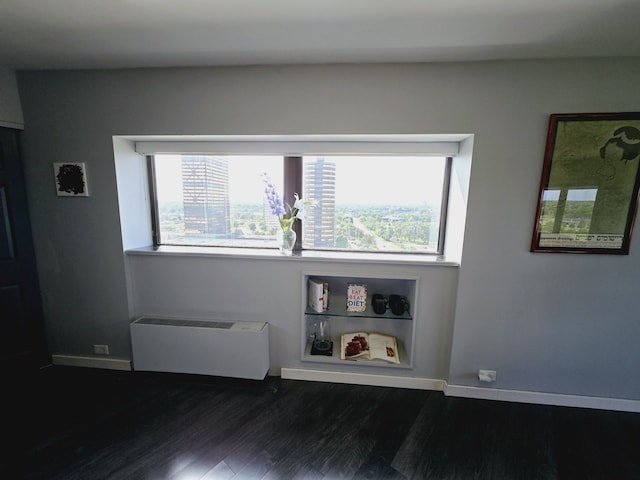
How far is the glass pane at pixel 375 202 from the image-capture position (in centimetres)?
195

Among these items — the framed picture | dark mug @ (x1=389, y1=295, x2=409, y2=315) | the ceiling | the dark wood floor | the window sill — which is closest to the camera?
the ceiling

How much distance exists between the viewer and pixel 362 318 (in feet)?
6.75

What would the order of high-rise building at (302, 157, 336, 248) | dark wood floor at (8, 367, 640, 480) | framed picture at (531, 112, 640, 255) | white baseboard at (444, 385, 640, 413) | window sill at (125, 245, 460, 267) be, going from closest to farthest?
dark wood floor at (8, 367, 640, 480) < framed picture at (531, 112, 640, 255) < white baseboard at (444, 385, 640, 413) < window sill at (125, 245, 460, 267) < high-rise building at (302, 157, 336, 248)

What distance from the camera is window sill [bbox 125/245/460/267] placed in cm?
177

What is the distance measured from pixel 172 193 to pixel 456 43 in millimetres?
2343

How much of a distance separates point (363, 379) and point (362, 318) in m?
0.46

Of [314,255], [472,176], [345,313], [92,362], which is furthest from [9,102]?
[472,176]

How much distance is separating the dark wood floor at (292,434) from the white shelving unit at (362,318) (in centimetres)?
22

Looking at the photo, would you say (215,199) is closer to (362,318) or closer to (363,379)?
(362,318)

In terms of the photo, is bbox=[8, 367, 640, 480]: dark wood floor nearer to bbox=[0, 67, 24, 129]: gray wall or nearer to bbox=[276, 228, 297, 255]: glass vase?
bbox=[276, 228, 297, 255]: glass vase

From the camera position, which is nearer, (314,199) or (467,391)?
(467,391)

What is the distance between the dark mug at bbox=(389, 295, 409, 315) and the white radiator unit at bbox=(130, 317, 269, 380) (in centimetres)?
101

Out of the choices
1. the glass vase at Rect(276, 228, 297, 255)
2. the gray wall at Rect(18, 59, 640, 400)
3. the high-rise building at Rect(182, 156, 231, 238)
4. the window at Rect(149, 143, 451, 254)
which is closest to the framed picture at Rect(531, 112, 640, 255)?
the gray wall at Rect(18, 59, 640, 400)

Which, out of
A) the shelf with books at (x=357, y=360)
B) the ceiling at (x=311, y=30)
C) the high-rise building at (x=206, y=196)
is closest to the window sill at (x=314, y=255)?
the high-rise building at (x=206, y=196)
